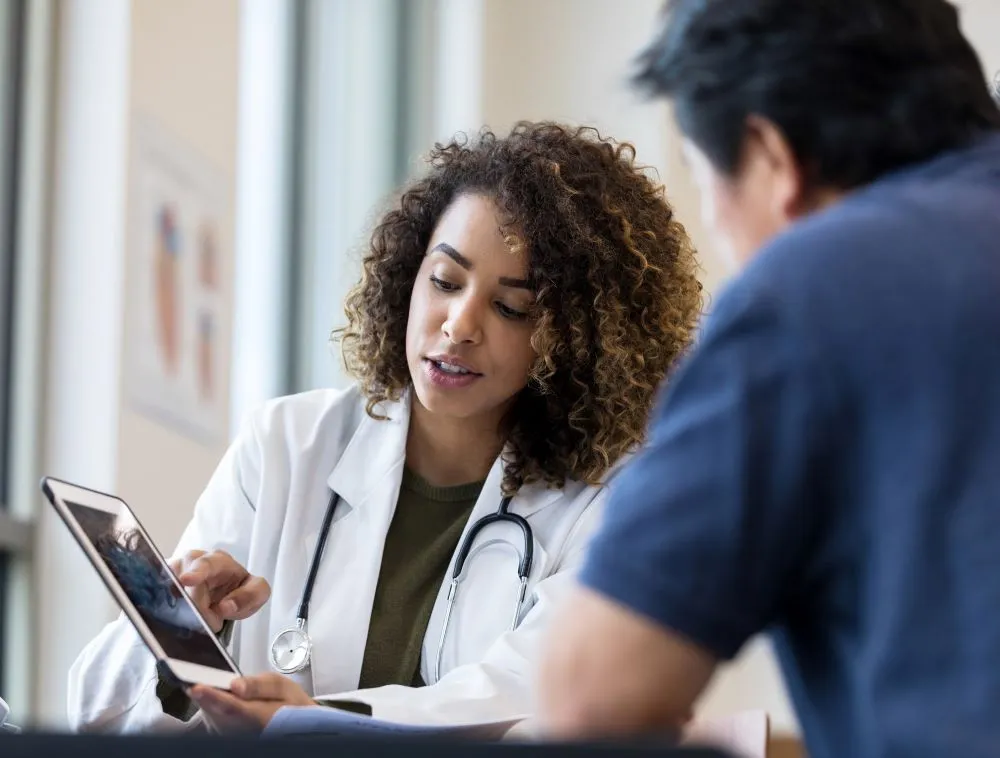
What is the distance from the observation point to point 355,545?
2018 mm

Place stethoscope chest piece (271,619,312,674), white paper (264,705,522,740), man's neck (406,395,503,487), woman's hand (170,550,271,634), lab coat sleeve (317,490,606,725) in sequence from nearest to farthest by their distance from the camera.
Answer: white paper (264,705,522,740), lab coat sleeve (317,490,606,725), woman's hand (170,550,271,634), stethoscope chest piece (271,619,312,674), man's neck (406,395,503,487)

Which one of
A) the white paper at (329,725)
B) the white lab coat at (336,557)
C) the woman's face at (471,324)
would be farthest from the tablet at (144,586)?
the woman's face at (471,324)

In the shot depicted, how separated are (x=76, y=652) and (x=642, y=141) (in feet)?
7.53

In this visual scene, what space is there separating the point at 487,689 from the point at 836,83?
36.8 inches

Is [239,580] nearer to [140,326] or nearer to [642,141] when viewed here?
[140,326]

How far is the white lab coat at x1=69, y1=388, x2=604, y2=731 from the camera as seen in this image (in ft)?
5.78

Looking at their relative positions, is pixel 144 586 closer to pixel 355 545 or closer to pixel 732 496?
pixel 355 545

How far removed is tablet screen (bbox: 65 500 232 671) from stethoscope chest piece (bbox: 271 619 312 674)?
1.10 ft

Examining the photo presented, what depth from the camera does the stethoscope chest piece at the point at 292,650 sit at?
6.16 feet

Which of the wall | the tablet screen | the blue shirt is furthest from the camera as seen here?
the wall

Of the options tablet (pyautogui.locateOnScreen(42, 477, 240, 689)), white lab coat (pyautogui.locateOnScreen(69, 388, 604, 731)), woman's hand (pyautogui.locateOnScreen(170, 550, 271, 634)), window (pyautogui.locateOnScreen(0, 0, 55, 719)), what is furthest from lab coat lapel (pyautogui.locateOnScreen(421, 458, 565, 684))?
window (pyautogui.locateOnScreen(0, 0, 55, 719))

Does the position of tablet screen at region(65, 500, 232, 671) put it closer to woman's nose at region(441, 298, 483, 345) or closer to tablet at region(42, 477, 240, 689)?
tablet at region(42, 477, 240, 689)

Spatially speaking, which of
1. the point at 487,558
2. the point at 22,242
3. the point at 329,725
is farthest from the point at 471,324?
the point at 22,242

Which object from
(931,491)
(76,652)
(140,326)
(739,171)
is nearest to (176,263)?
(140,326)
